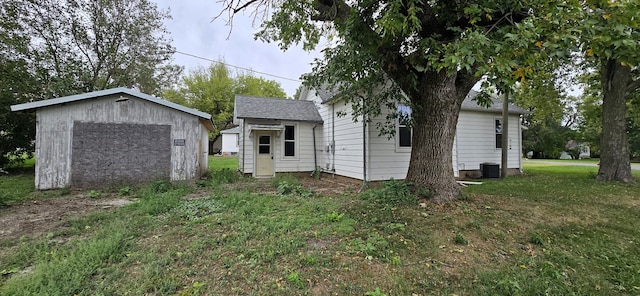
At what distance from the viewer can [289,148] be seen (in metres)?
11.1

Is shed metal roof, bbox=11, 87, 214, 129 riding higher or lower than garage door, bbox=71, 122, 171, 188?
higher

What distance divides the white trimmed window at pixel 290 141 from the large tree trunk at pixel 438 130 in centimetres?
652

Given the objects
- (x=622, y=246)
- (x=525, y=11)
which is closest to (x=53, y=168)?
(x=525, y=11)

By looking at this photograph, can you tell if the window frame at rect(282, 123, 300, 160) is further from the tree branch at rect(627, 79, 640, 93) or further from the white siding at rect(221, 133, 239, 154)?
the white siding at rect(221, 133, 239, 154)

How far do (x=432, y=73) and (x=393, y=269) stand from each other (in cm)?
398

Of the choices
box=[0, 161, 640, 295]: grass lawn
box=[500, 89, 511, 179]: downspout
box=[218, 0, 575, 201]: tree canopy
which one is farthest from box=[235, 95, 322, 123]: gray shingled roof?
box=[500, 89, 511, 179]: downspout

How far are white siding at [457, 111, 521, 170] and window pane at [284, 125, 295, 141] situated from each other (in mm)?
6608

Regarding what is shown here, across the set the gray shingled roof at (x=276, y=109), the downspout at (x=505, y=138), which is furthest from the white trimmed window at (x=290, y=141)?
the downspout at (x=505, y=138)

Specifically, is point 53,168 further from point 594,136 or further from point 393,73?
point 594,136

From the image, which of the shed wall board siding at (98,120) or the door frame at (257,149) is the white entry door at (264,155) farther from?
the shed wall board siding at (98,120)

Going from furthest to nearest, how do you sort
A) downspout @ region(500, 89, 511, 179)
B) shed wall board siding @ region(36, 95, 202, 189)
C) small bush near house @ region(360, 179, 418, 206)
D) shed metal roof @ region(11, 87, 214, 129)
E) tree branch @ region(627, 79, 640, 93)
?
downspout @ region(500, 89, 511, 179), tree branch @ region(627, 79, 640, 93), shed wall board siding @ region(36, 95, 202, 189), shed metal roof @ region(11, 87, 214, 129), small bush near house @ region(360, 179, 418, 206)

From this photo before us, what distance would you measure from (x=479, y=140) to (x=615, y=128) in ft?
13.1

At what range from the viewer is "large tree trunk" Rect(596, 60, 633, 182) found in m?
8.74

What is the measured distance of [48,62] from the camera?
41.6ft
